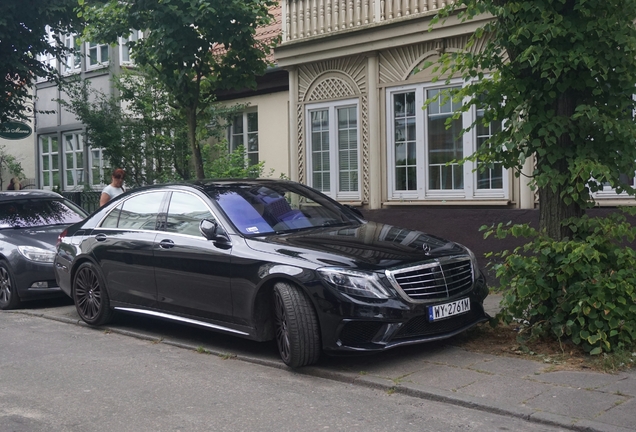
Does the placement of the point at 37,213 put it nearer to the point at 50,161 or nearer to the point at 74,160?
the point at 74,160

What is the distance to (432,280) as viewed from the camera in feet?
23.5

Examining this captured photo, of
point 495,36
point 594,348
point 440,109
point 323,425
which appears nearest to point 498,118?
point 495,36

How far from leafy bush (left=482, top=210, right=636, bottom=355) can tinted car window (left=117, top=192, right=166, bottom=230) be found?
3536mm

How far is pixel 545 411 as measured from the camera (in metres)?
5.64

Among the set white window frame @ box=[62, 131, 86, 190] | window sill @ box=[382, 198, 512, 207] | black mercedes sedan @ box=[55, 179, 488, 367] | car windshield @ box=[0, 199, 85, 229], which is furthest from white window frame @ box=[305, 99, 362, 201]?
white window frame @ box=[62, 131, 86, 190]

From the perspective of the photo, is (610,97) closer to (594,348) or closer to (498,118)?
(498,118)

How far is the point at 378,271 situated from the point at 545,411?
186cm

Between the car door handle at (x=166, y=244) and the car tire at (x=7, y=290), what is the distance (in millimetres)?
3851

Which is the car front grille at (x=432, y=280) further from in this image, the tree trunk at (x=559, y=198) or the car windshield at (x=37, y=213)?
the car windshield at (x=37, y=213)

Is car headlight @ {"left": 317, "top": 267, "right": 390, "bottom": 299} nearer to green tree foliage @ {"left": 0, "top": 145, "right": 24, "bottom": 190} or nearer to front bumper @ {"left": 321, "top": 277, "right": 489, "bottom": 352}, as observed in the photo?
front bumper @ {"left": 321, "top": 277, "right": 489, "bottom": 352}

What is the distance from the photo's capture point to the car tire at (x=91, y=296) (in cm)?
948

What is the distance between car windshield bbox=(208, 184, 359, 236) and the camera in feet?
26.5

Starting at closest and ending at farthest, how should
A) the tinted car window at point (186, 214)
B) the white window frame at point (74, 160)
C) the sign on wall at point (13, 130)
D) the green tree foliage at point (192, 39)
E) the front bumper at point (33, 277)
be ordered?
the tinted car window at point (186, 214), the front bumper at point (33, 277), the green tree foliage at point (192, 39), the sign on wall at point (13, 130), the white window frame at point (74, 160)

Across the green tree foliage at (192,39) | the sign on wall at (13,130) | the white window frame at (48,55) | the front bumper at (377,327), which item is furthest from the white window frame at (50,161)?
the front bumper at (377,327)
